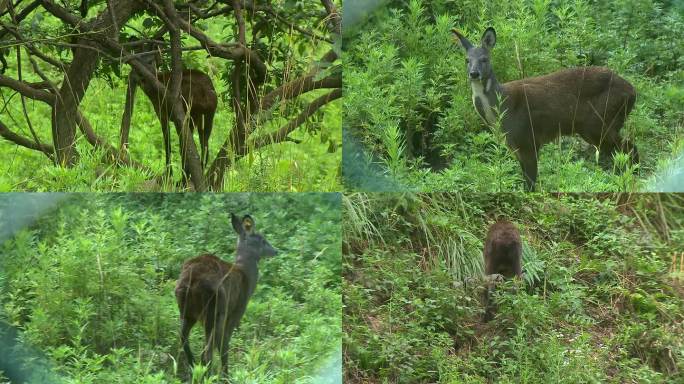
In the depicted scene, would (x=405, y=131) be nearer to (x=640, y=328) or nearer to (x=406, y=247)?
(x=406, y=247)

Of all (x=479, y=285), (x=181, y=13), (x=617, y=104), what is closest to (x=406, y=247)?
(x=479, y=285)

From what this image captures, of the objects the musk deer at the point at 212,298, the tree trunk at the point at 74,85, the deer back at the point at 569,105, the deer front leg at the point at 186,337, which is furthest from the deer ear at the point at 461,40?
the deer front leg at the point at 186,337

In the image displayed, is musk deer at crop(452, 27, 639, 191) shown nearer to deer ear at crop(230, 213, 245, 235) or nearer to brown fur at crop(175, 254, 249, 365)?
deer ear at crop(230, 213, 245, 235)

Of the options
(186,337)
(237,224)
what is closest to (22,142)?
(237,224)

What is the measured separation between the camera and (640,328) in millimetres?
9672

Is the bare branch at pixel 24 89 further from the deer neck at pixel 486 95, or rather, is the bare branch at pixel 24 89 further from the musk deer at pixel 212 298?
the deer neck at pixel 486 95

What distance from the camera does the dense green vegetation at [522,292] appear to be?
9.45 meters

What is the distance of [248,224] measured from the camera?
377 inches

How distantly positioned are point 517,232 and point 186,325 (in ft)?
8.17

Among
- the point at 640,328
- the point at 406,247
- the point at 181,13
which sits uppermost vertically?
the point at 181,13

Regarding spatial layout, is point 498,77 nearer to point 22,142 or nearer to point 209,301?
point 209,301

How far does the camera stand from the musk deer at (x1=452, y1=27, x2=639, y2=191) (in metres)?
10.2

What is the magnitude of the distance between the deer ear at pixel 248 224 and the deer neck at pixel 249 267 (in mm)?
180

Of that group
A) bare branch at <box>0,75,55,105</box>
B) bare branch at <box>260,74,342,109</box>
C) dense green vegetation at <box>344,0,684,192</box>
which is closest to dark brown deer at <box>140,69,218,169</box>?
bare branch at <box>260,74,342,109</box>
